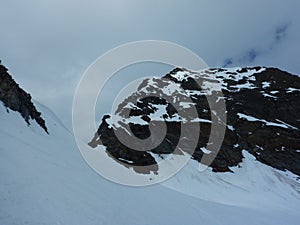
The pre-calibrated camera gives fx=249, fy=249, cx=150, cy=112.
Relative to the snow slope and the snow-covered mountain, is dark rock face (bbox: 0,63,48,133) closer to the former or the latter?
the snow-covered mountain

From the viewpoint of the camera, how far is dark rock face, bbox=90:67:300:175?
189ft

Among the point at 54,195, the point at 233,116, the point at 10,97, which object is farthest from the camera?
the point at 233,116

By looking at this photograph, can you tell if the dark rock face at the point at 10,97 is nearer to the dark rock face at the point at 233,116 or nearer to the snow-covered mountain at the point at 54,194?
the snow-covered mountain at the point at 54,194

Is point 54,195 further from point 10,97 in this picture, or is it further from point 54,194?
point 10,97

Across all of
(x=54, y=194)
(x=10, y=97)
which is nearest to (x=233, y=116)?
(x=10, y=97)

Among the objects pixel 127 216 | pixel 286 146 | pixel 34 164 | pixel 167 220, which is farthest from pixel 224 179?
pixel 34 164

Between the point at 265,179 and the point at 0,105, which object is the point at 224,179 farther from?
the point at 0,105

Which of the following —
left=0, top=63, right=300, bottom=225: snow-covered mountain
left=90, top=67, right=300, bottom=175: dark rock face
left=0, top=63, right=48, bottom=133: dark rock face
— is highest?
left=90, top=67, right=300, bottom=175: dark rock face

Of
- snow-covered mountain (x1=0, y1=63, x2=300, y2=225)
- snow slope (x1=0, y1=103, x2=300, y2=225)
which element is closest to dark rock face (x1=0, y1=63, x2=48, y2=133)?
snow-covered mountain (x1=0, y1=63, x2=300, y2=225)

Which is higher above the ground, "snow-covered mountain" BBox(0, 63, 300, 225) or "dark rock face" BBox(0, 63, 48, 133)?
"dark rock face" BBox(0, 63, 48, 133)

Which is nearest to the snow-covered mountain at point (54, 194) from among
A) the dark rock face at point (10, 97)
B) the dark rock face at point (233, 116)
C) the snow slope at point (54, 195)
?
the snow slope at point (54, 195)

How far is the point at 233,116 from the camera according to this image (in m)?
75.2

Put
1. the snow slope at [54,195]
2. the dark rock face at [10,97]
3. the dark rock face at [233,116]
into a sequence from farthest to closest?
the dark rock face at [233,116] < the dark rock face at [10,97] < the snow slope at [54,195]

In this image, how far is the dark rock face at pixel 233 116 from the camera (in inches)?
2263
